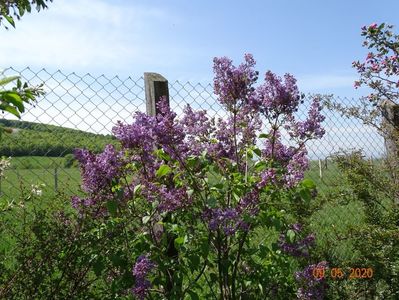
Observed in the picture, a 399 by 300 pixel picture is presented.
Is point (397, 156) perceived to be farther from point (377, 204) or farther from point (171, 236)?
point (171, 236)

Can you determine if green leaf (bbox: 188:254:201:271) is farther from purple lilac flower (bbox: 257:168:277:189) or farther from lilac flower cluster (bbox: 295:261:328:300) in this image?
lilac flower cluster (bbox: 295:261:328:300)

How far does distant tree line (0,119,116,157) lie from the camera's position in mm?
2896

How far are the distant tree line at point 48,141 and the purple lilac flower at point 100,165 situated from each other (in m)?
0.68

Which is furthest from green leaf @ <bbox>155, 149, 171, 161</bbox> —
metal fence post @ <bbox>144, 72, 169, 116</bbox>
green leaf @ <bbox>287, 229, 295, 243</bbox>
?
metal fence post @ <bbox>144, 72, 169, 116</bbox>

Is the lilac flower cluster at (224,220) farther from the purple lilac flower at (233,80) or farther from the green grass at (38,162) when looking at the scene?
the green grass at (38,162)

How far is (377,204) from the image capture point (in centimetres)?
383

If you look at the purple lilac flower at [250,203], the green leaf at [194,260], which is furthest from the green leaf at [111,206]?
the purple lilac flower at [250,203]

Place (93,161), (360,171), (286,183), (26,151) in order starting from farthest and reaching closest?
(360,171), (26,151), (286,183), (93,161)

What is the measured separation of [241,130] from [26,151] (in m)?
1.33

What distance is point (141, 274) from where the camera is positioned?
80.0 inches

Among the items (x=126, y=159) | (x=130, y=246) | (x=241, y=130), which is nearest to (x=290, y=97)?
(x=241, y=130)

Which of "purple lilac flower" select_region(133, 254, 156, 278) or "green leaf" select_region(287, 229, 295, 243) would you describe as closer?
"purple lilac flower" select_region(133, 254, 156, 278)

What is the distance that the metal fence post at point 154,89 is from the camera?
3.05 metres
